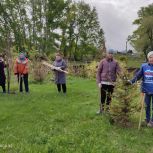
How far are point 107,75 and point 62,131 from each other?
281 cm

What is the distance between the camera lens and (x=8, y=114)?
1253 cm

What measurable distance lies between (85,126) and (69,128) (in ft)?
1.47

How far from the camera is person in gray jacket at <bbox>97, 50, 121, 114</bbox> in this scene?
12.2 metres

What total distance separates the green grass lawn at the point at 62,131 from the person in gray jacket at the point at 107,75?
0.69m

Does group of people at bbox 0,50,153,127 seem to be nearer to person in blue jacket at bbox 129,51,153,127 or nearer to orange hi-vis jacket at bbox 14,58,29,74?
person in blue jacket at bbox 129,51,153,127

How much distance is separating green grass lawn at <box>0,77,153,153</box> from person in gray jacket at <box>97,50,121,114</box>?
0.69 m

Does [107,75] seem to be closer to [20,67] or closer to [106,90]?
[106,90]

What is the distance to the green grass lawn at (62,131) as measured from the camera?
850 centimetres

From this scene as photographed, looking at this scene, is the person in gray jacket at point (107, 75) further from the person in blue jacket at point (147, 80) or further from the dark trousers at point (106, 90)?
the person in blue jacket at point (147, 80)

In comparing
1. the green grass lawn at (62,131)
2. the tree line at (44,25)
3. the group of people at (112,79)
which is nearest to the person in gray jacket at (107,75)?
the group of people at (112,79)

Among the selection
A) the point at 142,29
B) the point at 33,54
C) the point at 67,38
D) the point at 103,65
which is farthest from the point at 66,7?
the point at 103,65

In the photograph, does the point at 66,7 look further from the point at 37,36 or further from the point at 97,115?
the point at 97,115

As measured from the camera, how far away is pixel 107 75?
12211 millimetres

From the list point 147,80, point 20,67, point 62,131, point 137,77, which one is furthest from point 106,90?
point 20,67
